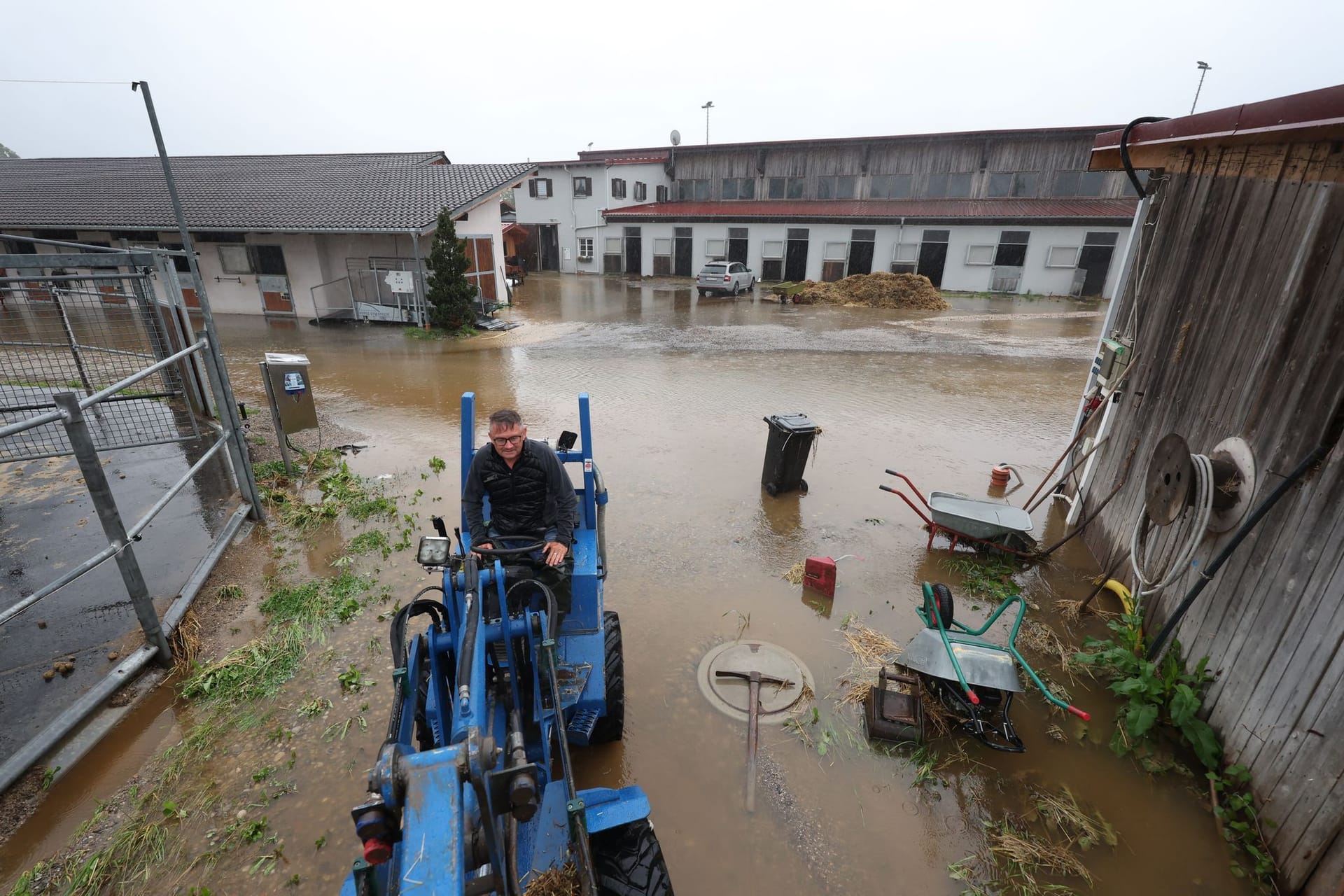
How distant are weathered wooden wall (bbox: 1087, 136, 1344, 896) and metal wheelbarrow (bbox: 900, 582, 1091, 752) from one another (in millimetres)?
975

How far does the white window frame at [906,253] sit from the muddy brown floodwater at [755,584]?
532 inches

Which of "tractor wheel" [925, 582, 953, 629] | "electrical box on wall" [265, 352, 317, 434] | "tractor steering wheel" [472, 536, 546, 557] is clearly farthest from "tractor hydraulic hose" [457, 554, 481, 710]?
"electrical box on wall" [265, 352, 317, 434]

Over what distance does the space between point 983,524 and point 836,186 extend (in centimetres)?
2962

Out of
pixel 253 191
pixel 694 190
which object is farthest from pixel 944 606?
pixel 694 190

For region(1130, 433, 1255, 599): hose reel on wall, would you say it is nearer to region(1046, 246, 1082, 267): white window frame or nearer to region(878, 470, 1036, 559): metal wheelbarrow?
region(878, 470, 1036, 559): metal wheelbarrow

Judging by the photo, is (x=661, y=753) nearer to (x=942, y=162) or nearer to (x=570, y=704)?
(x=570, y=704)

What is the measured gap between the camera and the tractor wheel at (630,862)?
8.37 feet

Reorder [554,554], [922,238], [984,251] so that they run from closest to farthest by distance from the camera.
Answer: [554,554] < [984,251] < [922,238]

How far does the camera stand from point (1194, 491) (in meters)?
4.14

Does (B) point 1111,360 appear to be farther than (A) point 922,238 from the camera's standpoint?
No

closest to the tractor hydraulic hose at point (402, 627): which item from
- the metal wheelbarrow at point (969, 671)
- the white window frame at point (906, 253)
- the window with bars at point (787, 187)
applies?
the metal wheelbarrow at point (969, 671)

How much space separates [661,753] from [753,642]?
132cm

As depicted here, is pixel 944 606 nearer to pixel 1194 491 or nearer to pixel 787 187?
pixel 1194 491

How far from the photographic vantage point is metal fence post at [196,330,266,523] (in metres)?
5.98
